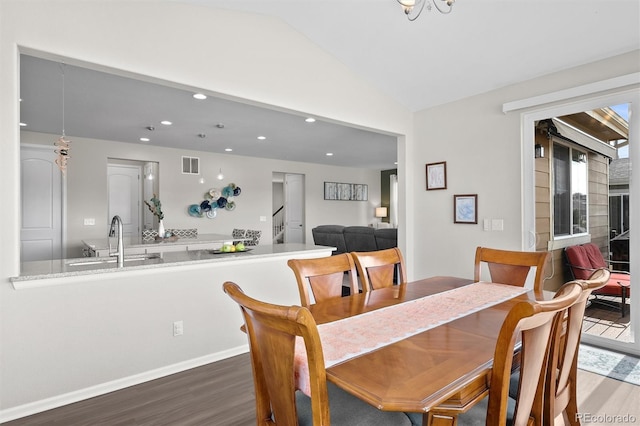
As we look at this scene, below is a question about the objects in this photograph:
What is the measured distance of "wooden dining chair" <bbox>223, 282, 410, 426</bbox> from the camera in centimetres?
93

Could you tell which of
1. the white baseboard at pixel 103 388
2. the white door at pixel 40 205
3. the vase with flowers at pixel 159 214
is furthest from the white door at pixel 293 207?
the white baseboard at pixel 103 388

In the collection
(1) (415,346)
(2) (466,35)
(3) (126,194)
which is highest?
(2) (466,35)

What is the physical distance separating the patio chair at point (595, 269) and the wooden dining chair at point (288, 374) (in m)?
2.66

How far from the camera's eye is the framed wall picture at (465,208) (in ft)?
12.6

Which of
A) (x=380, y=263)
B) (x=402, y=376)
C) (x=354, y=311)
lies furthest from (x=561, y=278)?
(x=402, y=376)

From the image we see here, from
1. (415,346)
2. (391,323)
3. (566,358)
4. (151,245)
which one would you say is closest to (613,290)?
(566,358)

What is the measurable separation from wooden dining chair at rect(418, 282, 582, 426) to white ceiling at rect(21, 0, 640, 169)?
249 centimetres

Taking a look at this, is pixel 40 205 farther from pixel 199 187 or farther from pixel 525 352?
pixel 525 352

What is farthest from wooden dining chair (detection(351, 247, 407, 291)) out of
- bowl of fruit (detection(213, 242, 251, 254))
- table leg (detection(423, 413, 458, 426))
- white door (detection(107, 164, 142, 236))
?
white door (detection(107, 164, 142, 236))

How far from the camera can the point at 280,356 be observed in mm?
1052

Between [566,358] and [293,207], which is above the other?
[293,207]

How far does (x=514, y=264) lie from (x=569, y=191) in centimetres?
155

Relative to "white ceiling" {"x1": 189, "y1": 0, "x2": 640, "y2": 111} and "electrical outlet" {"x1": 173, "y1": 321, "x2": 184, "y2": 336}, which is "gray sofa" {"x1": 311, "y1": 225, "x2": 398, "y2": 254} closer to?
"white ceiling" {"x1": 189, "y1": 0, "x2": 640, "y2": 111}

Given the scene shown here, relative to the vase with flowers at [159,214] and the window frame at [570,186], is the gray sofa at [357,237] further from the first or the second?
the vase with flowers at [159,214]
